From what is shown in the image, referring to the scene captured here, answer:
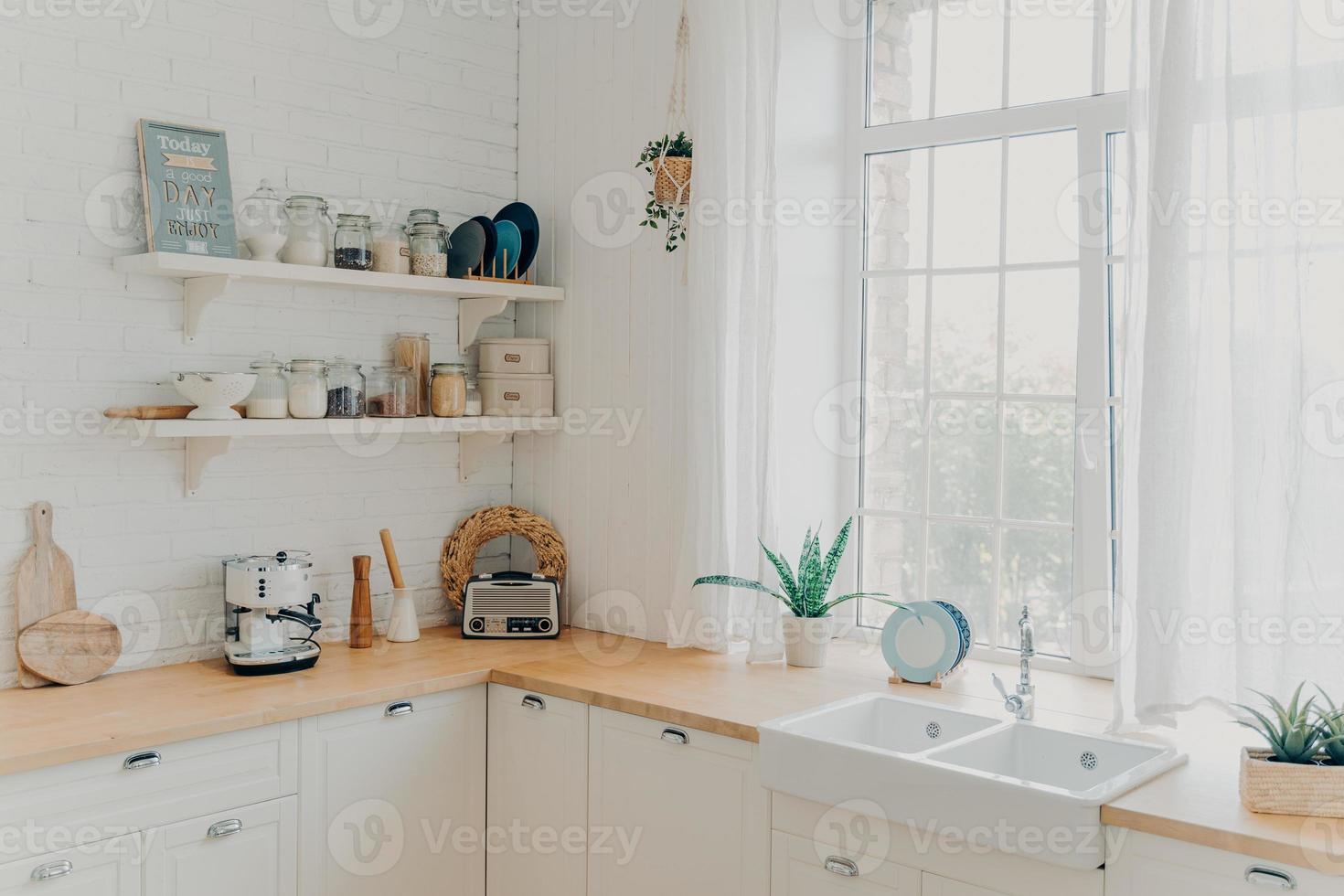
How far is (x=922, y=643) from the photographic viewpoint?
2656mm

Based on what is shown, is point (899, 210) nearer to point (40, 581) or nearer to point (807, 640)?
point (807, 640)

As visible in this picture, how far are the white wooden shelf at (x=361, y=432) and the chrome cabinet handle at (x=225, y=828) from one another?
832 mm

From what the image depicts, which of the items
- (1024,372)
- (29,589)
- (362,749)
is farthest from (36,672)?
(1024,372)

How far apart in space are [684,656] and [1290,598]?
1.45m

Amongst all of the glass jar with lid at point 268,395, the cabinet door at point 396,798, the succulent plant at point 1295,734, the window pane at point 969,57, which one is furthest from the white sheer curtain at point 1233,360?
the glass jar with lid at point 268,395

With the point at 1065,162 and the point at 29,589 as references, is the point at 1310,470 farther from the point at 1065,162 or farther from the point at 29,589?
the point at 29,589

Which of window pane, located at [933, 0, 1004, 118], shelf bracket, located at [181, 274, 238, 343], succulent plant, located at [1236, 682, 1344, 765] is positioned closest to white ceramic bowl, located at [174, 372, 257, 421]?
shelf bracket, located at [181, 274, 238, 343]

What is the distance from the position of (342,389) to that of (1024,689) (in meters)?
1.78

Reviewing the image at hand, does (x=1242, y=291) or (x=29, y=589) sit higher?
(x=1242, y=291)

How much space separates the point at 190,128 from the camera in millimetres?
2771

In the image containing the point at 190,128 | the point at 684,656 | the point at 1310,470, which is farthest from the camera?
the point at 684,656

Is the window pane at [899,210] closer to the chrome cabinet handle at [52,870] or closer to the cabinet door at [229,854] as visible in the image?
the cabinet door at [229,854]

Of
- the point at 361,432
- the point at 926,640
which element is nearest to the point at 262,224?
the point at 361,432

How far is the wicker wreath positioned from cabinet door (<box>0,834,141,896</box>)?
1.23 metres
